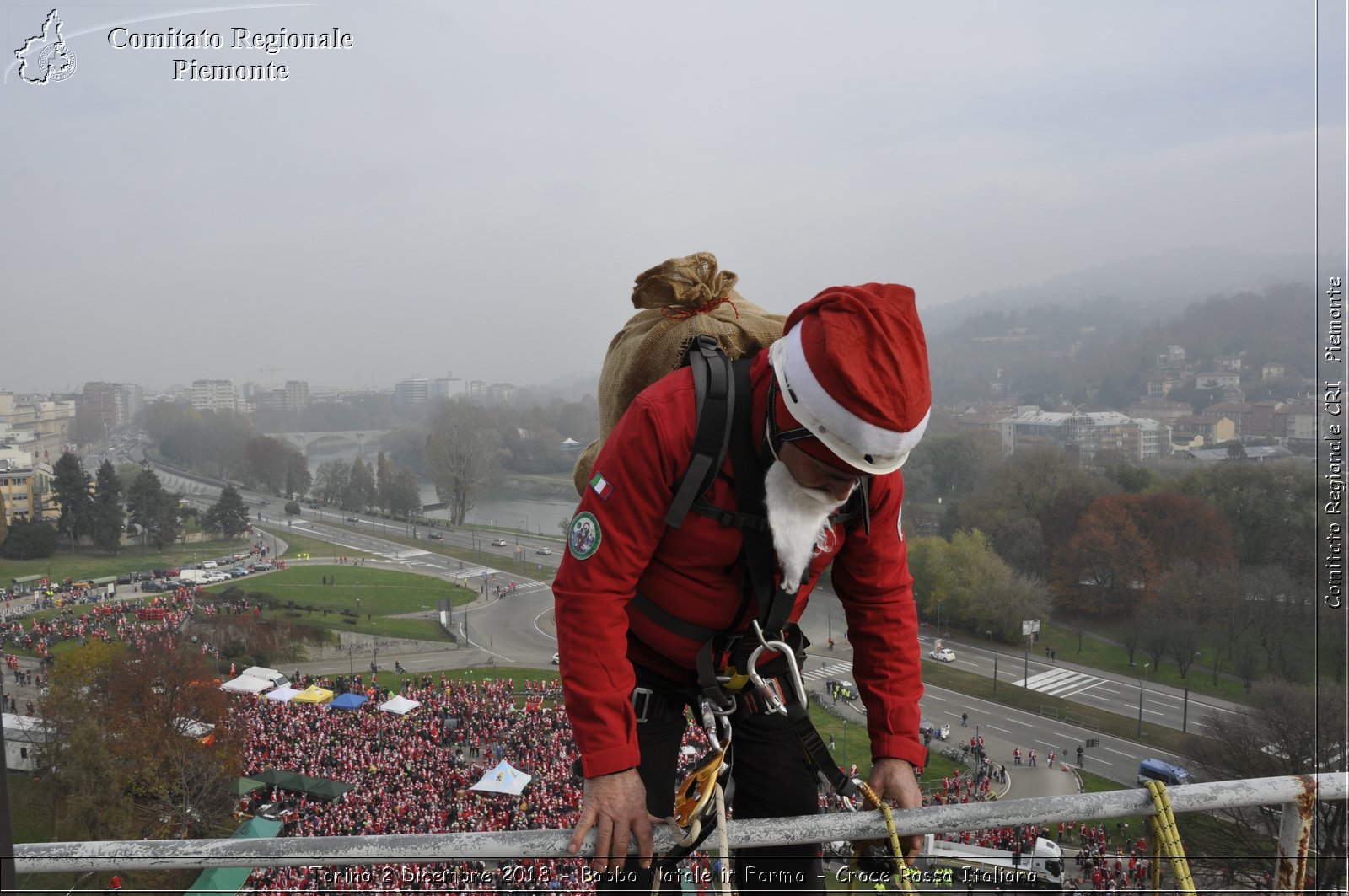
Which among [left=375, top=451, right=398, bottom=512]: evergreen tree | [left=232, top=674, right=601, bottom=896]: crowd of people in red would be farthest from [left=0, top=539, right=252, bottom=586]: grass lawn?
[left=232, top=674, right=601, bottom=896]: crowd of people in red

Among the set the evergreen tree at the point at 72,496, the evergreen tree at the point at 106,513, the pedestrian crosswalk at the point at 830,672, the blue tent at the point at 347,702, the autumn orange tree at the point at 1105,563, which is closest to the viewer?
the blue tent at the point at 347,702

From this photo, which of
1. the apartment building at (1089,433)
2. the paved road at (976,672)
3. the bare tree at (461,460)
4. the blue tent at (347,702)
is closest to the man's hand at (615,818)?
the paved road at (976,672)

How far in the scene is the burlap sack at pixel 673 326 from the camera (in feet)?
6.07

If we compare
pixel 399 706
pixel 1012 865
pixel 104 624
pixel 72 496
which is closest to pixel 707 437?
pixel 1012 865

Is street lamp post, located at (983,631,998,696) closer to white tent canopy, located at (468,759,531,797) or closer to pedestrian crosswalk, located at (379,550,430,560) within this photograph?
white tent canopy, located at (468,759,531,797)

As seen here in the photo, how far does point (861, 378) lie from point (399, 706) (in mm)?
18708

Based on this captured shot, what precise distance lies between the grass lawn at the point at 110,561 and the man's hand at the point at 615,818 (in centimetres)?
3308

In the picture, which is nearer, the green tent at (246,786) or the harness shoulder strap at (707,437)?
the harness shoulder strap at (707,437)

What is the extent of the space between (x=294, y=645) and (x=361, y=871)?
16.3 meters

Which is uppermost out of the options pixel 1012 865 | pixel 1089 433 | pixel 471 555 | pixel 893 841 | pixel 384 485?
pixel 893 841

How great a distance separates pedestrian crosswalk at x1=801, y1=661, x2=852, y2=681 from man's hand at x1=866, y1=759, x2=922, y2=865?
20.8 metres

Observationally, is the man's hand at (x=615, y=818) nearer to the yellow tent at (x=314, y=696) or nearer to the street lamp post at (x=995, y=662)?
the yellow tent at (x=314, y=696)

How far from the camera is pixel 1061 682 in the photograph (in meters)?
23.2

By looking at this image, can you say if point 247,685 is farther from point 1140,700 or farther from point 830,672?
point 1140,700
